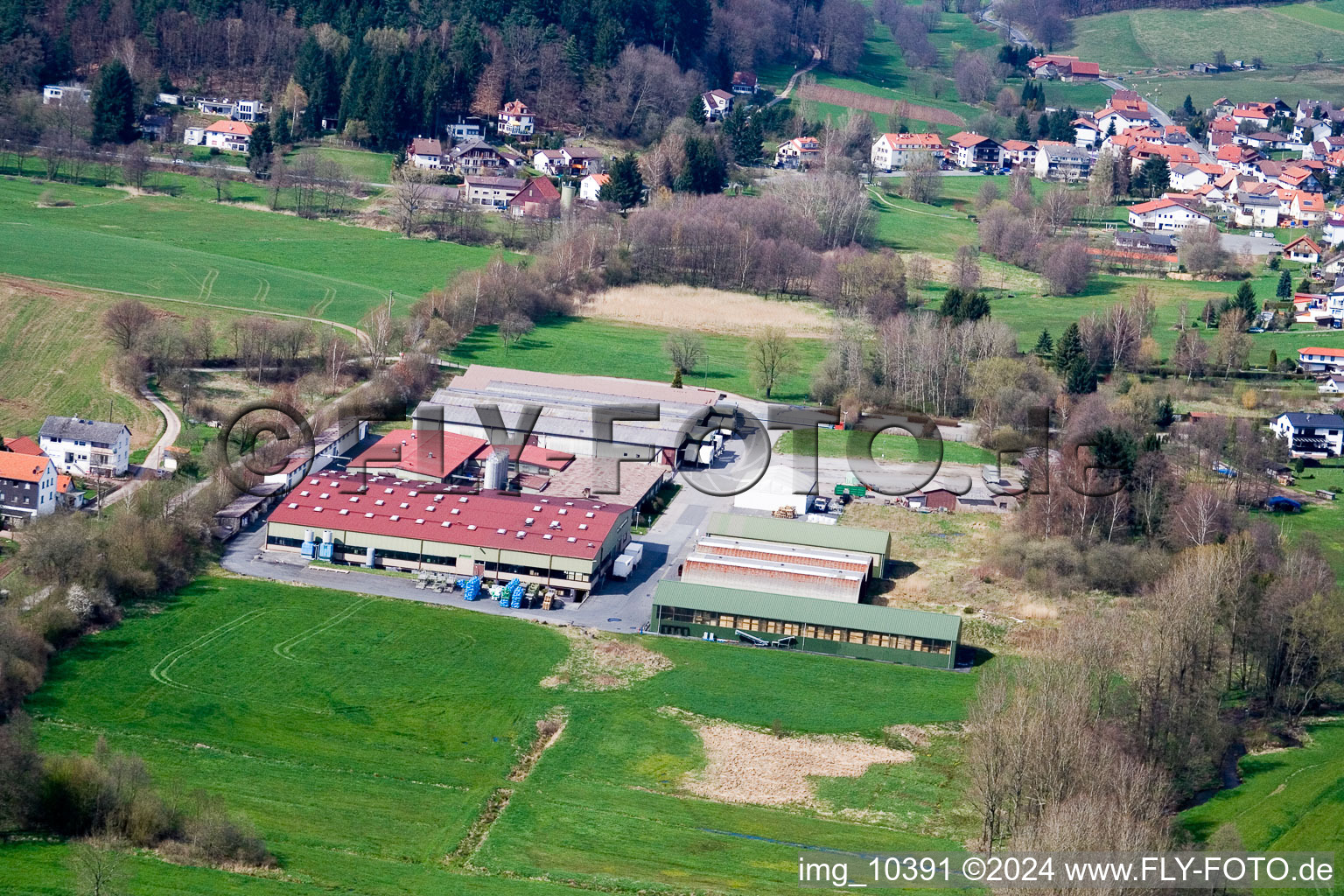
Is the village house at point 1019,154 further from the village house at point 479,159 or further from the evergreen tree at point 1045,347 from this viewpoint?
the evergreen tree at point 1045,347

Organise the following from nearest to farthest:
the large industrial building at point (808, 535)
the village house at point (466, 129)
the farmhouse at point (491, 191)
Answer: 1. the large industrial building at point (808, 535)
2. the farmhouse at point (491, 191)
3. the village house at point (466, 129)

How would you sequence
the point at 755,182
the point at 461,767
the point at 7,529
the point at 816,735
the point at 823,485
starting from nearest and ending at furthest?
the point at 461,767 < the point at 816,735 < the point at 7,529 < the point at 823,485 < the point at 755,182

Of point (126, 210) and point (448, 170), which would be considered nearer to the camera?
point (126, 210)

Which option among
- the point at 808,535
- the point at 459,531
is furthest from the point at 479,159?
the point at 808,535

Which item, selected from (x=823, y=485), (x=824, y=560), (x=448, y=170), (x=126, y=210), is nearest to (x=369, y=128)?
(x=448, y=170)

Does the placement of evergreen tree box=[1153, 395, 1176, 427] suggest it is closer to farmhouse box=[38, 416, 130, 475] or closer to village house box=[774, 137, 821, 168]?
farmhouse box=[38, 416, 130, 475]

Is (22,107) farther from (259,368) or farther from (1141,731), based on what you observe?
(1141,731)

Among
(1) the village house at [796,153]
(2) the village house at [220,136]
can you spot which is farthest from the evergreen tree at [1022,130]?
(2) the village house at [220,136]
